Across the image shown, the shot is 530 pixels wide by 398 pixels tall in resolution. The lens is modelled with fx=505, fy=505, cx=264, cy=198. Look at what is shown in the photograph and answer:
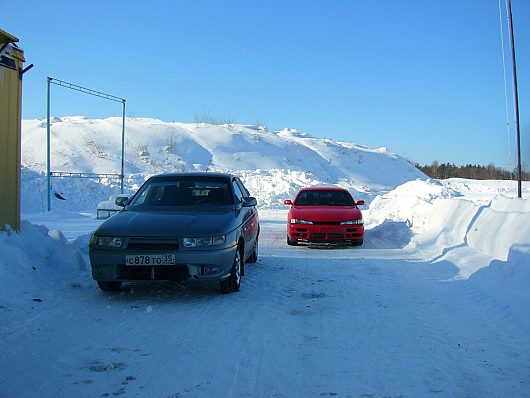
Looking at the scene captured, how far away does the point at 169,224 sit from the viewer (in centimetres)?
580

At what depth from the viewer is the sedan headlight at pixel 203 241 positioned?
18.3 ft

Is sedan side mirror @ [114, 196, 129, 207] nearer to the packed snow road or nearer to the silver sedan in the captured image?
the silver sedan

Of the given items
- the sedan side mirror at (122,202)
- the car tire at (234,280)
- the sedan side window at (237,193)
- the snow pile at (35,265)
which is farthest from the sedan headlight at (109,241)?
the sedan side window at (237,193)

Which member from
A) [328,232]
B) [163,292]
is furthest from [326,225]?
[163,292]

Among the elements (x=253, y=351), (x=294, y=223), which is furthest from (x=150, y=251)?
(x=294, y=223)

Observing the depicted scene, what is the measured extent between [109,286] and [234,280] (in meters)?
1.47

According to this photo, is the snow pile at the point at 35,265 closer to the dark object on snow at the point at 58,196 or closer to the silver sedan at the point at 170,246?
the silver sedan at the point at 170,246

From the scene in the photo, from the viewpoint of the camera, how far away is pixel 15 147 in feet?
23.6

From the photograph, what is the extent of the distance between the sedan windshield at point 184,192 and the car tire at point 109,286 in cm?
133

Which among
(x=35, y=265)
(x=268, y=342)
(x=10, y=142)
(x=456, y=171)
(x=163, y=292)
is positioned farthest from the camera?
(x=456, y=171)

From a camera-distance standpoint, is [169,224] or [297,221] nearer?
[169,224]

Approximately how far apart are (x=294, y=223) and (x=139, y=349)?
6916mm

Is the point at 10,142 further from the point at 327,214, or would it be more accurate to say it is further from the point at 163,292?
the point at 327,214

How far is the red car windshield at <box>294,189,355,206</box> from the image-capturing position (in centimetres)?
1181
